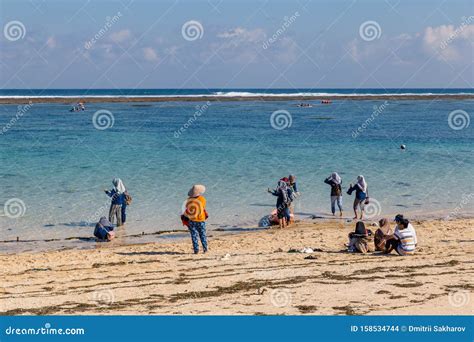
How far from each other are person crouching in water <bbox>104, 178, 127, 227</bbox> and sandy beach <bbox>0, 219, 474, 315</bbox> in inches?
113

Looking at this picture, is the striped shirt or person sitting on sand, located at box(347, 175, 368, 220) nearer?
the striped shirt

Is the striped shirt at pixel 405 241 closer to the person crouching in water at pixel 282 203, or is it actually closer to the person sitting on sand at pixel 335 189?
the person crouching in water at pixel 282 203

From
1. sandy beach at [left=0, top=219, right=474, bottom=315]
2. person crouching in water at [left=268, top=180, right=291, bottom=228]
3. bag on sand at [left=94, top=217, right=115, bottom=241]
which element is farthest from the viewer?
person crouching in water at [left=268, top=180, right=291, bottom=228]

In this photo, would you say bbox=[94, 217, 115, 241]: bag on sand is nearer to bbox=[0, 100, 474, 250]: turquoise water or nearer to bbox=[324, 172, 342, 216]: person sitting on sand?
bbox=[0, 100, 474, 250]: turquoise water

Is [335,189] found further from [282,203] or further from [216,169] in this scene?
[216,169]

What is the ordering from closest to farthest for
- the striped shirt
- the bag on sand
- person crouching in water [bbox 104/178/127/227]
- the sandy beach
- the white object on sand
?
the sandy beach
the striped shirt
the white object on sand
the bag on sand
person crouching in water [bbox 104/178/127/227]

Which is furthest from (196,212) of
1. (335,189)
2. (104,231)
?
(335,189)

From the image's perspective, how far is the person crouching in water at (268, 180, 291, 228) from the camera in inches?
778

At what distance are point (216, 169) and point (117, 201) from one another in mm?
12674

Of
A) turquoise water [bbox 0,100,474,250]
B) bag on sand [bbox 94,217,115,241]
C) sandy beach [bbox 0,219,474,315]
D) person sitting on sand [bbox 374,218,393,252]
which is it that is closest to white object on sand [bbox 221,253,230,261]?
sandy beach [bbox 0,219,474,315]

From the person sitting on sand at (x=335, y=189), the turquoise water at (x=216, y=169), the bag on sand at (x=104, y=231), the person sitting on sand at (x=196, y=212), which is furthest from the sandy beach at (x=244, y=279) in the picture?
the turquoise water at (x=216, y=169)

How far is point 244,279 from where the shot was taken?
43.9ft

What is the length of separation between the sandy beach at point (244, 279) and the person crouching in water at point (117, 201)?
2880mm

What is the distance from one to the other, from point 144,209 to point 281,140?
1054 inches
